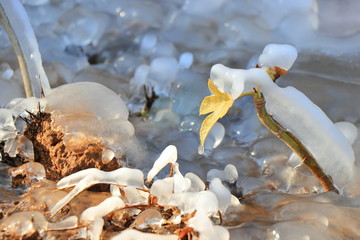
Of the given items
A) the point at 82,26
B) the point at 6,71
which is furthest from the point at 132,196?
the point at 82,26

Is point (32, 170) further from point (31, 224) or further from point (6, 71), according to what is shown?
point (6, 71)

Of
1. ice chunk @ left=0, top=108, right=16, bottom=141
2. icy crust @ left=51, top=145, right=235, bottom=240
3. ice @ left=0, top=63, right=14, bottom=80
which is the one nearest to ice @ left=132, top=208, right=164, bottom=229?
icy crust @ left=51, top=145, right=235, bottom=240

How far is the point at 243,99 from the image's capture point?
1312 mm

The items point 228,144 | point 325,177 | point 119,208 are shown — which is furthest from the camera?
point 228,144

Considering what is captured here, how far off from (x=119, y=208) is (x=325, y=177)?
12.2 inches

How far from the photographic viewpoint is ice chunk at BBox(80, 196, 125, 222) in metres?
0.61

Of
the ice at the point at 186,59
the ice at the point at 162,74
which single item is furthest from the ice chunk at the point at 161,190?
the ice at the point at 186,59

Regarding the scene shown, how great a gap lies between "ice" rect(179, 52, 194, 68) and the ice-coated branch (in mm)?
566

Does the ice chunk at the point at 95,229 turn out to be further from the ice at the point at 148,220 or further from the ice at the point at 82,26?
the ice at the point at 82,26

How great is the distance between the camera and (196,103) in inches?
51.1

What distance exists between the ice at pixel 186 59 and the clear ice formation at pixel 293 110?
797 mm

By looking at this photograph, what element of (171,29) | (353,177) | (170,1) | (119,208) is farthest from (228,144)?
(170,1)

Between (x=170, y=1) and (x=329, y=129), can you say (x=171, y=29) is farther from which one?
(x=329, y=129)

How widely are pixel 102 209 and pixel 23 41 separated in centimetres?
49
